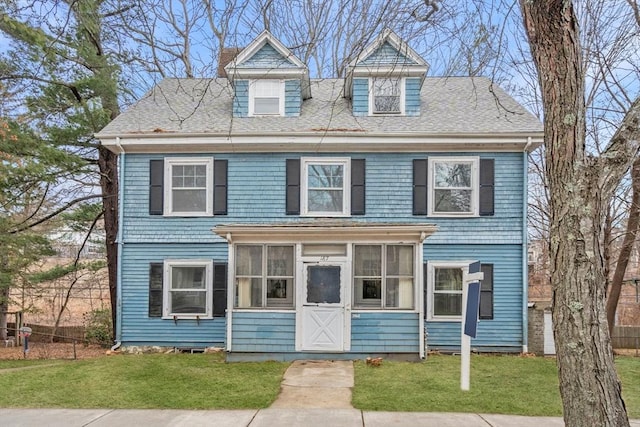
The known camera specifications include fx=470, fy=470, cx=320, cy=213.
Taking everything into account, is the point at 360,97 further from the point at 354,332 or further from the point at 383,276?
the point at 354,332

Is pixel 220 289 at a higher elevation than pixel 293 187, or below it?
below

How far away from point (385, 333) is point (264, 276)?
2.76 m

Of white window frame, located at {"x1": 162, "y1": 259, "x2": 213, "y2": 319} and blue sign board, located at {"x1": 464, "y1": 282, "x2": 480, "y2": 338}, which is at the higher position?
blue sign board, located at {"x1": 464, "y1": 282, "x2": 480, "y2": 338}

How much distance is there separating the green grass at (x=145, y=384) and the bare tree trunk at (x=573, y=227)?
173 inches

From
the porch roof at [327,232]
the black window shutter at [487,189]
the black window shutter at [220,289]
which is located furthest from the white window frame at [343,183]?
the black window shutter at [487,189]

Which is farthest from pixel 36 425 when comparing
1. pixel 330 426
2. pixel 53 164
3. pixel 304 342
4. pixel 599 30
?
pixel 599 30

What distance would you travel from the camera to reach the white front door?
9.48 metres

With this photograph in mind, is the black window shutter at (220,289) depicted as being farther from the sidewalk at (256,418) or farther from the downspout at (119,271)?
the sidewalk at (256,418)

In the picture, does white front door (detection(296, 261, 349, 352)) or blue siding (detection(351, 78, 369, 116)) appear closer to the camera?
white front door (detection(296, 261, 349, 352))

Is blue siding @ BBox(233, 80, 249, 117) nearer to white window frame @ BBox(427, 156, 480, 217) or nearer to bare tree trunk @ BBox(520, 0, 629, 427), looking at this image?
white window frame @ BBox(427, 156, 480, 217)

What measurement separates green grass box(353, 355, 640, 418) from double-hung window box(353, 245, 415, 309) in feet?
4.19

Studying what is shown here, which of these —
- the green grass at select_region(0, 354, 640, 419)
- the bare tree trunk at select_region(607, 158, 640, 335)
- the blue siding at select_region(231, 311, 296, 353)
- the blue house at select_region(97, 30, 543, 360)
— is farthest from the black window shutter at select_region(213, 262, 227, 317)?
the bare tree trunk at select_region(607, 158, 640, 335)

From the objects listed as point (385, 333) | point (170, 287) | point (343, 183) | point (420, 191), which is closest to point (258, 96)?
point (343, 183)

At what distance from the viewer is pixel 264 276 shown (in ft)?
32.7
